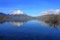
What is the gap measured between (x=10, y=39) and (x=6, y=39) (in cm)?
32

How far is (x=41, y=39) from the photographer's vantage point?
10289 mm

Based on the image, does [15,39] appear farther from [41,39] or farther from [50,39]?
[50,39]

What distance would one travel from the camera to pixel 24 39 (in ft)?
33.5

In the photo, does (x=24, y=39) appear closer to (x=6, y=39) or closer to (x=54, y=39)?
(x=6, y=39)

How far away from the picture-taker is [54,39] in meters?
10.3

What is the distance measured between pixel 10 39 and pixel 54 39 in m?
3.42

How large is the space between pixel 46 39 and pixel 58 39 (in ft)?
3.11

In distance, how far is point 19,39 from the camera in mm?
10266

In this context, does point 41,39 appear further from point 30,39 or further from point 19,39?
point 19,39

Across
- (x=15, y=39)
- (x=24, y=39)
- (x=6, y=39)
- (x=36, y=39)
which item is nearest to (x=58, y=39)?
(x=36, y=39)

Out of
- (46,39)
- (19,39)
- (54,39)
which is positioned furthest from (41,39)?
(19,39)

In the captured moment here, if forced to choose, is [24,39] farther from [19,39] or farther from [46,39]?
[46,39]

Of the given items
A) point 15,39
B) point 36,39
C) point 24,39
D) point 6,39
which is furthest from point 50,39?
point 6,39

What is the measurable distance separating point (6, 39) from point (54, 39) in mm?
3727
